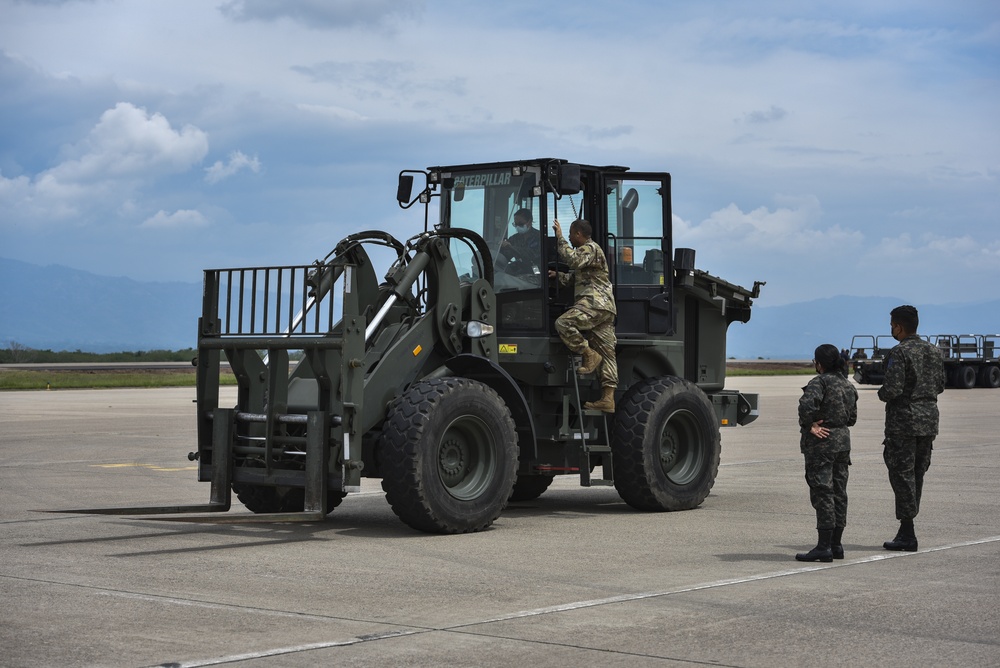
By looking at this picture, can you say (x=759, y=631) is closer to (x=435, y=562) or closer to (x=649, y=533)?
(x=435, y=562)

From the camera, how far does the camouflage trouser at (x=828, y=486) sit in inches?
405

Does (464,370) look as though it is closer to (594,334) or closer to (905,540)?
(594,334)

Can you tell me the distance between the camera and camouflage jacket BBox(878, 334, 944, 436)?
35.3 ft

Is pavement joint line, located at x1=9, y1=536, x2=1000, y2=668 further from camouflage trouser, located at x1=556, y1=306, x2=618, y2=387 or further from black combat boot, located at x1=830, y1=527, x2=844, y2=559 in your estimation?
camouflage trouser, located at x1=556, y1=306, x2=618, y2=387

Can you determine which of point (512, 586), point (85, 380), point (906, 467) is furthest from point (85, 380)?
point (512, 586)

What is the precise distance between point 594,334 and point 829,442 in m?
3.34

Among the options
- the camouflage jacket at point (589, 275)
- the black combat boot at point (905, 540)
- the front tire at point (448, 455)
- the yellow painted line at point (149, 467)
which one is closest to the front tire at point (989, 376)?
the yellow painted line at point (149, 467)

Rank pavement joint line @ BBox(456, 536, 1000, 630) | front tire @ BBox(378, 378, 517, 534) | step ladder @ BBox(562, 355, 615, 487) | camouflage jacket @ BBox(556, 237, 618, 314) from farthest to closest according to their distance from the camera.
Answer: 1. step ladder @ BBox(562, 355, 615, 487)
2. camouflage jacket @ BBox(556, 237, 618, 314)
3. front tire @ BBox(378, 378, 517, 534)
4. pavement joint line @ BBox(456, 536, 1000, 630)

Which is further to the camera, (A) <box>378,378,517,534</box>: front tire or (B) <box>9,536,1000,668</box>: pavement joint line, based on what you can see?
(A) <box>378,378,517,534</box>: front tire

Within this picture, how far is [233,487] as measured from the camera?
12469 mm

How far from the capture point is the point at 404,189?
14141 mm

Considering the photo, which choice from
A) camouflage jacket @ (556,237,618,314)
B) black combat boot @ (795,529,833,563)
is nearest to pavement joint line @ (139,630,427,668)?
black combat boot @ (795,529,833,563)

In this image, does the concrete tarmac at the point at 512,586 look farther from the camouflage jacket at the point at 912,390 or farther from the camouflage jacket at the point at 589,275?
the camouflage jacket at the point at 589,275

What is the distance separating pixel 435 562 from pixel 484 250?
12.9ft
